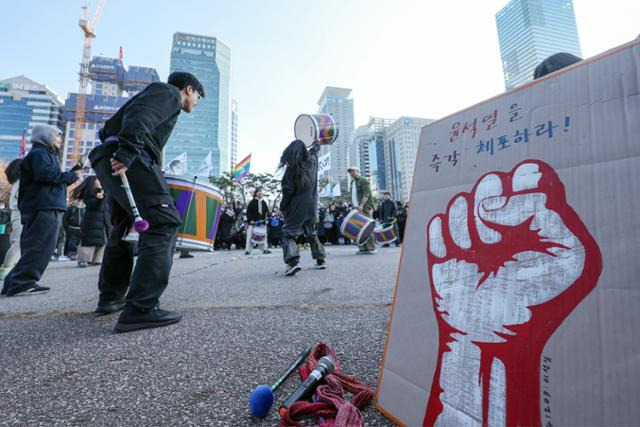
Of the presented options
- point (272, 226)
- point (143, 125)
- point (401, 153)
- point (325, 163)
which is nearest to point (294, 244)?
point (143, 125)

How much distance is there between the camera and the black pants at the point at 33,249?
9.92 feet

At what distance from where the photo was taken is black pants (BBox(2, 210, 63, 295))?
302 centimetres

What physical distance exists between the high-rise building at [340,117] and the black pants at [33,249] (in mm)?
67127

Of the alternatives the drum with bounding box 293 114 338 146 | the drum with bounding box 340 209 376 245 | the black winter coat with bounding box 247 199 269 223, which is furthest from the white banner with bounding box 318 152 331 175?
the drum with bounding box 293 114 338 146

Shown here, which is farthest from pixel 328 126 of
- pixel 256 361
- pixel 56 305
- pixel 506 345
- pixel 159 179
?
pixel 506 345

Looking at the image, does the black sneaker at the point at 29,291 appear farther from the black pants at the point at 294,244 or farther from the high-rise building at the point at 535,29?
the high-rise building at the point at 535,29

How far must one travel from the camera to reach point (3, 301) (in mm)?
2691

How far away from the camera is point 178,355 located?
52.1 inches

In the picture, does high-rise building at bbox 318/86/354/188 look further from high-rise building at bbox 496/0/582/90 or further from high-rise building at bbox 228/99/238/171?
high-rise building at bbox 496/0/582/90

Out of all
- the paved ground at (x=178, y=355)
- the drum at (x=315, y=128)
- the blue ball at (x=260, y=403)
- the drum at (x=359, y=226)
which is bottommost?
the paved ground at (x=178, y=355)

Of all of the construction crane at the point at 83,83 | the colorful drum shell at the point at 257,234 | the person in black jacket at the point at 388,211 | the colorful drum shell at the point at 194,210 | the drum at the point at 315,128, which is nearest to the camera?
the colorful drum shell at the point at 194,210

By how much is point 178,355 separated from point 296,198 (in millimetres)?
2672

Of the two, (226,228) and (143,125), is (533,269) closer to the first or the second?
(143,125)

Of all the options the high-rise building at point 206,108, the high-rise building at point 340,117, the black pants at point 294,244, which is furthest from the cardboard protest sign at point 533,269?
the high-rise building at point 206,108
